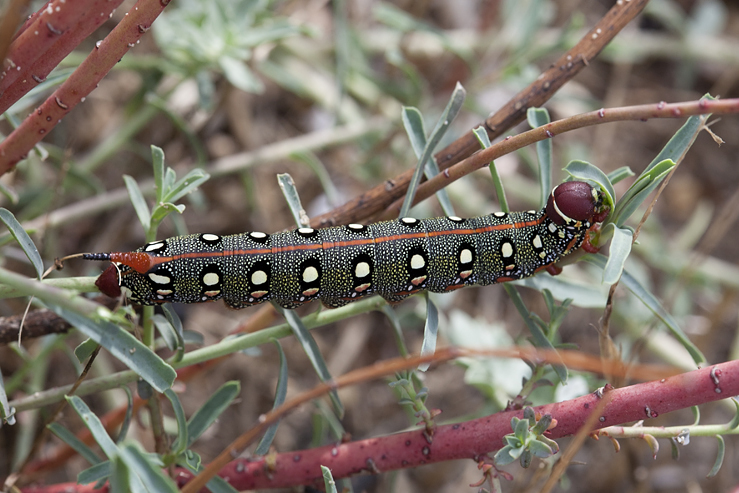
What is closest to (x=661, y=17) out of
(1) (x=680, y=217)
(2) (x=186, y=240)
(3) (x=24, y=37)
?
(1) (x=680, y=217)

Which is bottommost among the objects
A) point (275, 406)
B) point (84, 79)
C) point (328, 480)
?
point (328, 480)

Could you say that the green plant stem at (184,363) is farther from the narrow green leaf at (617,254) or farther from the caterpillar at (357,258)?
the narrow green leaf at (617,254)

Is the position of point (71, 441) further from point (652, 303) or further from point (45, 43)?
point (652, 303)

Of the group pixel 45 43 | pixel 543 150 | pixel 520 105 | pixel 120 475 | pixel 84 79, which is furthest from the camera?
pixel 520 105

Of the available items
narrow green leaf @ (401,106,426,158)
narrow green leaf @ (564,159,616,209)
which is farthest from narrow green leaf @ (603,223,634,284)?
narrow green leaf @ (401,106,426,158)

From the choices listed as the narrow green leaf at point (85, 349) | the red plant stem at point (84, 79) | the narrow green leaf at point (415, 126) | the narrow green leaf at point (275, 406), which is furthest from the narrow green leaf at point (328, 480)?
the red plant stem at point (84, 79)

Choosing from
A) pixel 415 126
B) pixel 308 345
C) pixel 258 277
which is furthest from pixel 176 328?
pixel 415 126

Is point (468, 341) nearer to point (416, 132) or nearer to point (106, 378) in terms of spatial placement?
point (416, 132)
